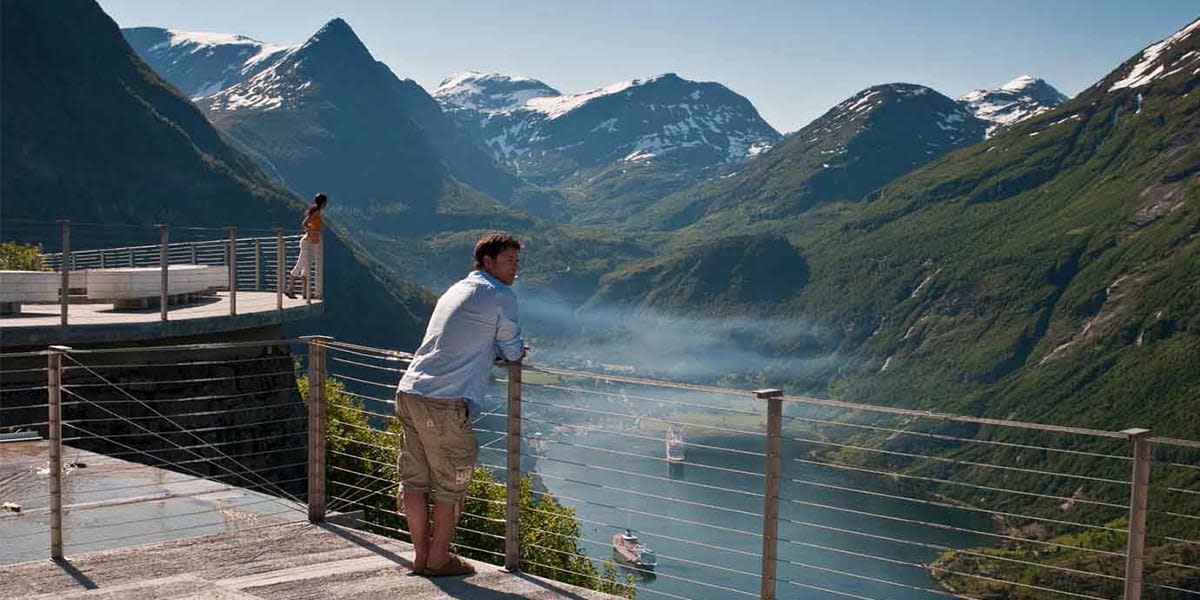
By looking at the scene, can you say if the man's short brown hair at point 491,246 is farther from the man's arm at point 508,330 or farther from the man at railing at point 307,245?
the man at railing at point 307,245

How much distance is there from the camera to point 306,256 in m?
25.1

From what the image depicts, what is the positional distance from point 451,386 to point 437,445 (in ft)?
1.26

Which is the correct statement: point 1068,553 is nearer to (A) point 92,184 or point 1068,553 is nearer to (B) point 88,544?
(A) point 92,184

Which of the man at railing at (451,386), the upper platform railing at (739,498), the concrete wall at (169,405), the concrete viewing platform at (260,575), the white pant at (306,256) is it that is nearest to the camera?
the concrete viewing platform at (260,575)

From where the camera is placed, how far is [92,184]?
16450 centimetres

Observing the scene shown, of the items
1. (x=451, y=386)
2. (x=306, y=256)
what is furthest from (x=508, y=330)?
(x=306, y=256)

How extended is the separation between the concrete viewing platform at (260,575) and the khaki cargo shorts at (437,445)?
0.58 metres

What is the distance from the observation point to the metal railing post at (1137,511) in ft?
18.6

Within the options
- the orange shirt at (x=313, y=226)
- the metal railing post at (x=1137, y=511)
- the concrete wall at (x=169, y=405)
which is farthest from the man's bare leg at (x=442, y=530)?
the orange shirt at (x=313, y=226)

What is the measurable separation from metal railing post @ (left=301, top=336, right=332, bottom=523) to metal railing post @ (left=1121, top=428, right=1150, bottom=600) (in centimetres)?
535

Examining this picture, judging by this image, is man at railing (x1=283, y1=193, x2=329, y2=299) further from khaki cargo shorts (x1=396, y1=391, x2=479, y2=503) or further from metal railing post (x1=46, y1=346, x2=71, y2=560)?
khaki cargo shorts (x1=396, y1=391, x2=479, y2=503)

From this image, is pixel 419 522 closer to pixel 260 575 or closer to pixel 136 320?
pixel 260 575

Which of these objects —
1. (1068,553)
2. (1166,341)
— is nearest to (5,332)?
(1068,553)

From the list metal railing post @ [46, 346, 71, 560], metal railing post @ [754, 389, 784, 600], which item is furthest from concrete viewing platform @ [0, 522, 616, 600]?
metal railing post @ [754, 389, 784, 600]
